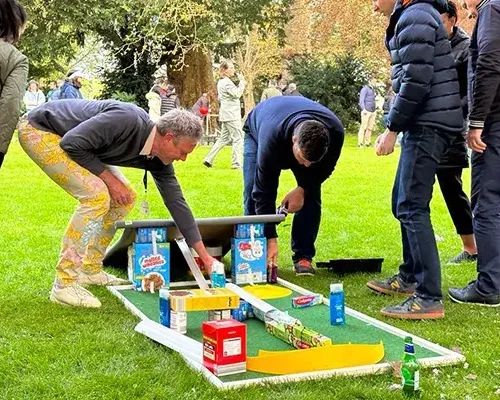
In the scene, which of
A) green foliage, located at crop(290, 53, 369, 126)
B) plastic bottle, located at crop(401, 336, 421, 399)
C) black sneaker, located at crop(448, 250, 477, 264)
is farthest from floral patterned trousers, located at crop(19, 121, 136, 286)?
green foliage, located at crop(290, 53, 369, 126)

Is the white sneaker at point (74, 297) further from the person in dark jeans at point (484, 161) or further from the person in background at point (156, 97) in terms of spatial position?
the person in background at point (156, 97)

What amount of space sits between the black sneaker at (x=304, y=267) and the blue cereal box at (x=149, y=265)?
3.64ft

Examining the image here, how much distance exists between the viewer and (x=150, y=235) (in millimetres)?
4961

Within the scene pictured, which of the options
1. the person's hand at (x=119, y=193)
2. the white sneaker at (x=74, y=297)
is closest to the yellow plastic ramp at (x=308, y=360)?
the white sneaker at (x=74, y=297)

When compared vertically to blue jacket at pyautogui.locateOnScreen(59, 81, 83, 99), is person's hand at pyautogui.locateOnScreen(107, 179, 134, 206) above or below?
below

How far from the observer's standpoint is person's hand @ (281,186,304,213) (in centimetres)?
534

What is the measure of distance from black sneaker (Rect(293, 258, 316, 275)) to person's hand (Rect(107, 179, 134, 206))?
1.51 metres

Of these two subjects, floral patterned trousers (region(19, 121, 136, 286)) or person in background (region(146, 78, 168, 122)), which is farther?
person in background (region(146, 78, 168, 122))

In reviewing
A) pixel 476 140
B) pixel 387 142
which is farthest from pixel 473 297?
pixel 387 142

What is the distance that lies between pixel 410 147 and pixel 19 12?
7.92 feet

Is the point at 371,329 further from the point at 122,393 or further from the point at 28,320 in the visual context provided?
the point at 28,320

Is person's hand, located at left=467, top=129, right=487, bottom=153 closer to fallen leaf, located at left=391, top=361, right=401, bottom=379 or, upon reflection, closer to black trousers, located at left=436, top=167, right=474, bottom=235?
black trousers, located at left=436, top=167, right=474, bottom=235

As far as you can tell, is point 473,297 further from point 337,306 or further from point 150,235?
point 150,235

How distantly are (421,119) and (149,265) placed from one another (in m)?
2.15
